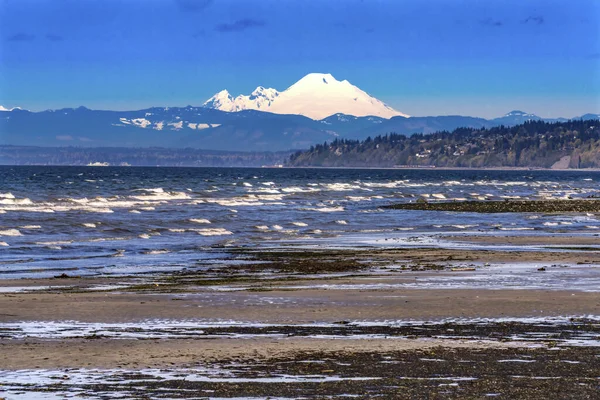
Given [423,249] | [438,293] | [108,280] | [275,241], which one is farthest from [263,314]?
[275,241]

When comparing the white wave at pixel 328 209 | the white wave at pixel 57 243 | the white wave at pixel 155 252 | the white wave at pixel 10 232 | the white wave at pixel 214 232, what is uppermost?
the white wave at pixel 155 252

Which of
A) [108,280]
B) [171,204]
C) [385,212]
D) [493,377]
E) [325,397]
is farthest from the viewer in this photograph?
[171,204]

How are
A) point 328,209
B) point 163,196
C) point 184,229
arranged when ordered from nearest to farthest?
point 184,229, point 328,209, point 163,196

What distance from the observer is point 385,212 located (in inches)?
2800

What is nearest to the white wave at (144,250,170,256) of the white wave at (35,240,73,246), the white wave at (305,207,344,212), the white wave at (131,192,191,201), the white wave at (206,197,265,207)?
the white wave at (35,240,73,246)

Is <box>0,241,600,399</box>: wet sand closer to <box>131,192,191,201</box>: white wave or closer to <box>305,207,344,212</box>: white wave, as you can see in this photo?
<box>305,207,344,212</box>: white wave

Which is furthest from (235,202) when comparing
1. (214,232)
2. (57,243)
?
(57,243)

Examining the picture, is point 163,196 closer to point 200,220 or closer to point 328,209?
point 328,209

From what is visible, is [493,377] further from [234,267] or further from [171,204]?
[171,204]

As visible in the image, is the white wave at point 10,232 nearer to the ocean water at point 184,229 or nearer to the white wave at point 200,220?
the ocean water at point 184,229

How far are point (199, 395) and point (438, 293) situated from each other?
11517mm

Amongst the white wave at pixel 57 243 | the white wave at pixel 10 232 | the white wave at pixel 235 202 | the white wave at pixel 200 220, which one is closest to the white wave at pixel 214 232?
the white wave at pixel 200 220

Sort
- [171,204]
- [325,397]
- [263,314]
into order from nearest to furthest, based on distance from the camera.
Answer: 1. [325,397]
2. [263,314]
3. [171,204]

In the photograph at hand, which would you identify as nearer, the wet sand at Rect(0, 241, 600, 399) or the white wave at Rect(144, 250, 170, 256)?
the wet sand at Rect(0, 241, 600, 399)
